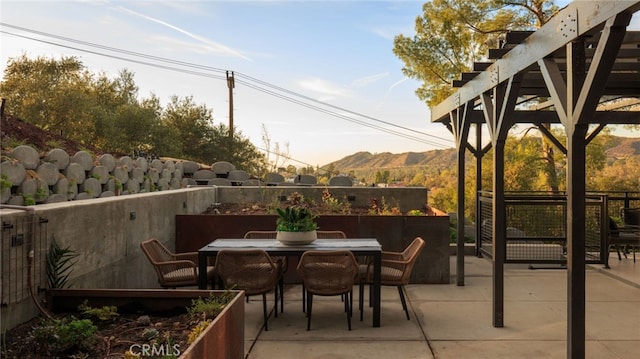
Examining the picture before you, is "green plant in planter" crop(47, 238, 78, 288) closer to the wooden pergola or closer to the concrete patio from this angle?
the concrete patio

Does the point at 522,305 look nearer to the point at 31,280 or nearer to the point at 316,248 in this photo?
the point at 316,248

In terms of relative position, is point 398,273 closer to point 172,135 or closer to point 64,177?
point 64,177

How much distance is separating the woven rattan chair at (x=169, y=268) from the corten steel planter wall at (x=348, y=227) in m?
1.57

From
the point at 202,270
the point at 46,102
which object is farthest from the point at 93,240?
the point at 46,102

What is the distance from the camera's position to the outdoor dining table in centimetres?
440

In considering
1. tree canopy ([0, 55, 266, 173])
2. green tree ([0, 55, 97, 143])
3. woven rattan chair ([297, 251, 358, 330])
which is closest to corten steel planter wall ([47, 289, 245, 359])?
woven rattan chair ([297, 251, 358, 330])

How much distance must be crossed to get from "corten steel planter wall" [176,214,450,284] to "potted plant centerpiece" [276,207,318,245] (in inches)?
68.3

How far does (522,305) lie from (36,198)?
5.36m

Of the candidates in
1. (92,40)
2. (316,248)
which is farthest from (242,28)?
(92,40)

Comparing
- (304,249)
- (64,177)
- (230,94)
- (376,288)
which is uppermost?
(230,94)

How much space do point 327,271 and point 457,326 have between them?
1297 millimetres

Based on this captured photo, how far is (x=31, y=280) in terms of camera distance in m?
3.07

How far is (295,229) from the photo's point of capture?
185 inches

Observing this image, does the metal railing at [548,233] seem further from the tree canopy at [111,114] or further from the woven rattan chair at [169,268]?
the tree canopy at [111,114]
